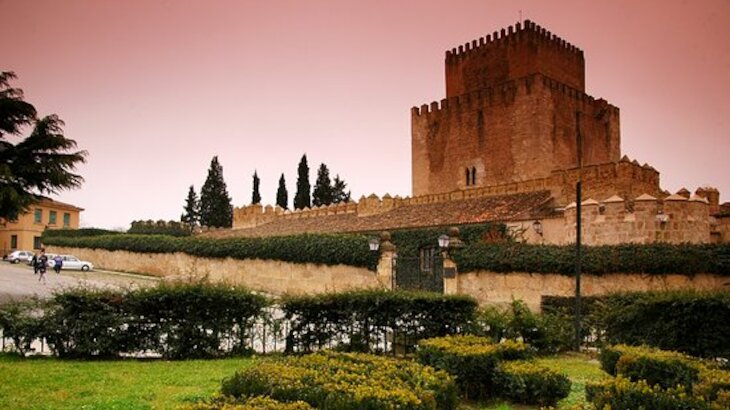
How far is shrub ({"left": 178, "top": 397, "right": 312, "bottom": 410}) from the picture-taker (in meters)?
4.85

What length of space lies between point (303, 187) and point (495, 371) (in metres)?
48.4

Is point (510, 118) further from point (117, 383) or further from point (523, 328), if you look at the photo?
point (117, 383)

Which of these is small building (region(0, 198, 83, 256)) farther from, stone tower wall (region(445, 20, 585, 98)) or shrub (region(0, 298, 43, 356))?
shrub (region(0, 298, 43, 356))

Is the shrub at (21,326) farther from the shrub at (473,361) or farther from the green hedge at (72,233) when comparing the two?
the green hedge at (72,233)

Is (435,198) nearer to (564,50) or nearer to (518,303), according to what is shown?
(564,50)

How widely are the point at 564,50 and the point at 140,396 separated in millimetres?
37781

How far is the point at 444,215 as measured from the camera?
2688 centimetres

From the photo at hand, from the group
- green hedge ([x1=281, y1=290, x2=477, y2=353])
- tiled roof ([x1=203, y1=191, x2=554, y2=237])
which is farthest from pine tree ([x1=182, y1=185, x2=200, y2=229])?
green hedge ([x1=281, y1=290, x2=477, y2=353])

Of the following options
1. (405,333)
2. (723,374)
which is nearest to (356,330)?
(405,333)

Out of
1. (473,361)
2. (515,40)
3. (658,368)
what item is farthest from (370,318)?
(515,40)

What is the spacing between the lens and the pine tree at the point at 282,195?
187 ft

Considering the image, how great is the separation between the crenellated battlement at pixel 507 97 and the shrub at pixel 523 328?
24.5 m

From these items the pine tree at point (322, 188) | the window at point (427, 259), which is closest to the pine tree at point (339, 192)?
the pine tree at point (322, 188)

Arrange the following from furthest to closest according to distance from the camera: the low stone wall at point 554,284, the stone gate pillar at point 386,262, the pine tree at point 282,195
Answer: the pine tree at point 282,195 < the stone gate pillar at point 386,262 < the low stone wall at point 554,284
